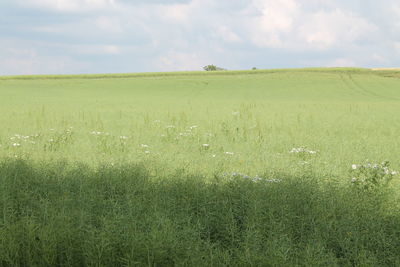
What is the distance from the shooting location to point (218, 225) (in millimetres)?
4930

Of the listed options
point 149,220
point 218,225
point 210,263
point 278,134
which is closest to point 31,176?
point 149,220

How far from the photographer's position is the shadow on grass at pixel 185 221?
4.12 m

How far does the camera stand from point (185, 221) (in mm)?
4828

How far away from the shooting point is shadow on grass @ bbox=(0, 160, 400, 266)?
4125mm

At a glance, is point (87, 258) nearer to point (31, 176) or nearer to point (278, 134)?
point (31, 176)

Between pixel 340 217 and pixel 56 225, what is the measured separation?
3675mm

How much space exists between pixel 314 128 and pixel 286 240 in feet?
34.2

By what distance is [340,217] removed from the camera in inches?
203

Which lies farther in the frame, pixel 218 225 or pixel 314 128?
pixel 314 128

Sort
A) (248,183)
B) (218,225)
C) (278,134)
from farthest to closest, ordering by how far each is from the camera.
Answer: (278,134) < (248,183) < (218,225)

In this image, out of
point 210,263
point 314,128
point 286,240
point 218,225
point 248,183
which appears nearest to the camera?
point 210,263

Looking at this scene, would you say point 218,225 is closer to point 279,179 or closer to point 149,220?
point 149,220

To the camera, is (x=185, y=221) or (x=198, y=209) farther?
(x=198, y=209)

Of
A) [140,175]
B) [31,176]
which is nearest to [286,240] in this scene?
[140,175]
